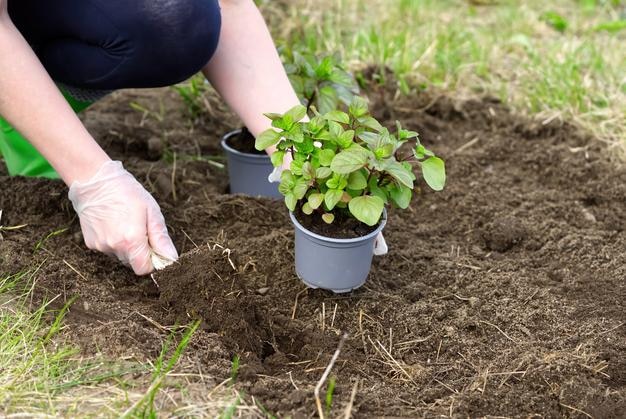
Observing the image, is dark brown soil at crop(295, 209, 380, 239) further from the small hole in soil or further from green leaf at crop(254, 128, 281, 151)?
the small hole in soil

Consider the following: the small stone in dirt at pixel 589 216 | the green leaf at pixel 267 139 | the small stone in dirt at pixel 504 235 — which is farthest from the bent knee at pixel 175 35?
the small stone in dirt at pixel 589 216

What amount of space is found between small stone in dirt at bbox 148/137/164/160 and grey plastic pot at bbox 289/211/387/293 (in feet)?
3.10

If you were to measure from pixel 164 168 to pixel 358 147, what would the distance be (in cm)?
98

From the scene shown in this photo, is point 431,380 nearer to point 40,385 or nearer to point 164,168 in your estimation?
point 40,385

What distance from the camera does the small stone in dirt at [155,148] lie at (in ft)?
8.47

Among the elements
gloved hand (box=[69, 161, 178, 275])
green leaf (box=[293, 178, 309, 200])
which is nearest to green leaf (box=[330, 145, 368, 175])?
green leaf (box=[293, 178, 309, 200])

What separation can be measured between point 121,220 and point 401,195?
0.69 m

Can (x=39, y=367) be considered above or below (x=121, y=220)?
below

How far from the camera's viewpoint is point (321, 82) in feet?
7.53

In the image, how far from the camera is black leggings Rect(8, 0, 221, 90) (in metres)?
1.93

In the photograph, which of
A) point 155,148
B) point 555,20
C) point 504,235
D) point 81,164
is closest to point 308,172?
point 81,164

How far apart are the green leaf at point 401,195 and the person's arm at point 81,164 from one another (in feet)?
1.92

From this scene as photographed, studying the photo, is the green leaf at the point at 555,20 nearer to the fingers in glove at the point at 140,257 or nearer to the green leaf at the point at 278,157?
the green leaf at the point at 278,157

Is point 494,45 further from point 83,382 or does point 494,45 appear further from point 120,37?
point 83,382
